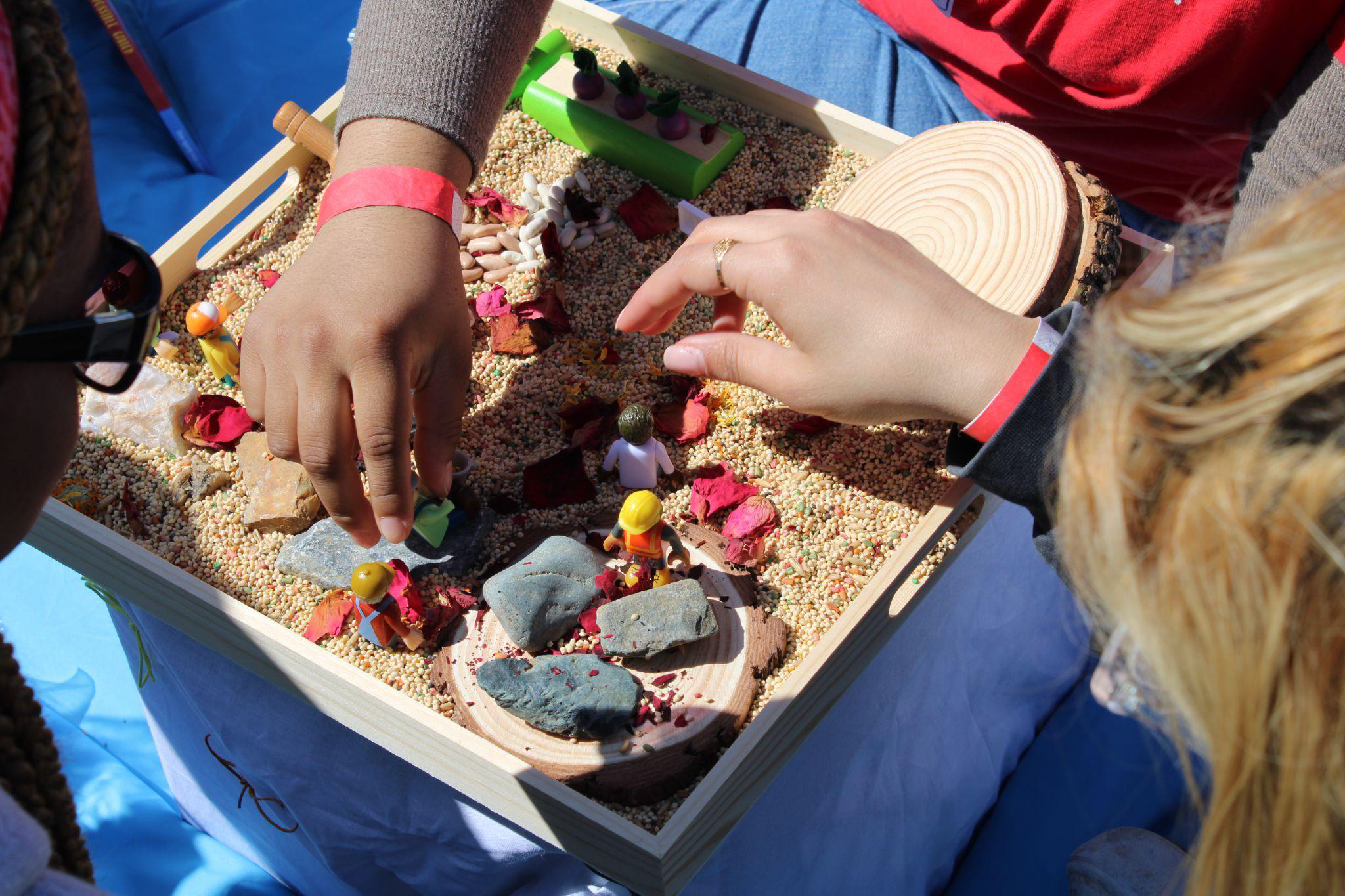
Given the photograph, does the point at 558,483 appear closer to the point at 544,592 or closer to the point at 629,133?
the point at 544,592

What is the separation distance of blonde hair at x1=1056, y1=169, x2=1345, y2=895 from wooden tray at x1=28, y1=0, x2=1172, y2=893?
1.44 feet

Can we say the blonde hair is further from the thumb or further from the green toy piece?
the green toy piece

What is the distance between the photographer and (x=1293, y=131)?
1.15 metres

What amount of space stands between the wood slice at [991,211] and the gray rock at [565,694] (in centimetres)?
61

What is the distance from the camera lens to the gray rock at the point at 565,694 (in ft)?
2.94

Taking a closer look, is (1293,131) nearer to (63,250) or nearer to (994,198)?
(994,198)

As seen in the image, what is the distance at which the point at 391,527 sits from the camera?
3.17ft

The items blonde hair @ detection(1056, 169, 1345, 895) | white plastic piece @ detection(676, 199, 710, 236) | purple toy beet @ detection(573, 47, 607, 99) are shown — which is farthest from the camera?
purple toy beet @ detection(573, 47, 607, 99)

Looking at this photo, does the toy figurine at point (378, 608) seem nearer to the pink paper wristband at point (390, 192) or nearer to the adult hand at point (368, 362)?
the adult hand at point (368, 362)

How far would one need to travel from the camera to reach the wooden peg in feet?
4.38

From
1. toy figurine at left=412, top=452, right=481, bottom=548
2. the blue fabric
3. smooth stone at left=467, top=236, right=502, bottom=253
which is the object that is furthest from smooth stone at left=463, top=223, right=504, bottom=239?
the blue fabric

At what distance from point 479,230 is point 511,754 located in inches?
30.0

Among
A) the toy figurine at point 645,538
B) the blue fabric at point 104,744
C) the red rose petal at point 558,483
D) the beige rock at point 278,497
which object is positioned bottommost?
the blue fabric at point 104,744

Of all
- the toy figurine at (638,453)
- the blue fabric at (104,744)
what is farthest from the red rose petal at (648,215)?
the blue fabric at (104,744)
